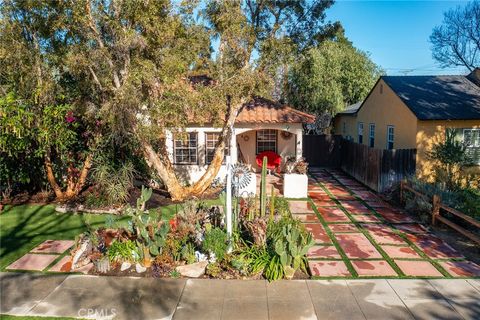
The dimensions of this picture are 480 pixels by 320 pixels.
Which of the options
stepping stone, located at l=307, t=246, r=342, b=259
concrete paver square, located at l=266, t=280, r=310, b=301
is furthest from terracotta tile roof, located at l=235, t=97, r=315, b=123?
concrete paver square, located at l=266, t=280, r=310, b=301

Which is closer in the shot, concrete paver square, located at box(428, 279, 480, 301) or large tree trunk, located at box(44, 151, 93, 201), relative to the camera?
concrete paver square, located at box(428, 279, 480, 301)

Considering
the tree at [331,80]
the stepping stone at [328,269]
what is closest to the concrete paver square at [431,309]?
the stepping stone at [328,269]

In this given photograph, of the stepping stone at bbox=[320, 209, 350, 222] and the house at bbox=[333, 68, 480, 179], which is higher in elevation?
the house at bbox=[333, 68, 480, 179]

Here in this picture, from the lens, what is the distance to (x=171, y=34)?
10.4 meters

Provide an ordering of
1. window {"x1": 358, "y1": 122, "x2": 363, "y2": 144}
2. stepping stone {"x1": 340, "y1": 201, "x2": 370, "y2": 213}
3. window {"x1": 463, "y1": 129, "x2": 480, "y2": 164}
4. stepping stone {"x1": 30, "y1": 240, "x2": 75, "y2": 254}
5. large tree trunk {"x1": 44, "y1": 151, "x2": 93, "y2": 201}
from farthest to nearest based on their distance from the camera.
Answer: window {"x1": 358, "y1": 122, "x2": 363, "y2": 144} → window {"x1": 463, "y1": 129, "x2": 480, "y2": 164} → large tree trunk {"x1": 44, "y1": 151, "x2": 93, "y2": 201} → stepping stone {"x1": 340, "y1": 201, "x2": 370, "y2": 213} → stepping stone {"x1": 30, "y1": 240, "x2": 75, "y2": 254}

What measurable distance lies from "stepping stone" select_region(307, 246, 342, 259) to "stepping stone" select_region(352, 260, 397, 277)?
20.3 inches

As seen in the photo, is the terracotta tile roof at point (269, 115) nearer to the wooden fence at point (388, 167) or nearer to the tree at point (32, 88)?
the wooden fence at point (388, 167)

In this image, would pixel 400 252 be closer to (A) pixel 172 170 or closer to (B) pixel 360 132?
(A) pixel 172 170

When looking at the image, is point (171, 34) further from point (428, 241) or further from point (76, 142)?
point (428, 241)

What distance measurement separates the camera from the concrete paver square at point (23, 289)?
20.2 feet

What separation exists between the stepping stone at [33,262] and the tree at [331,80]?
18579 mm

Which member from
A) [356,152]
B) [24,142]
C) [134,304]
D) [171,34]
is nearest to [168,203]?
[24,142]

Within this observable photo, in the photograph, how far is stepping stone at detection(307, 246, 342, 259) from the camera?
27.1ft

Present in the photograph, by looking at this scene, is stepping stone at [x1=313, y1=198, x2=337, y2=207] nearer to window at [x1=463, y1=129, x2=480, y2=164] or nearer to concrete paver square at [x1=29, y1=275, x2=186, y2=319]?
window at [x1=463, y1=129, x2=480, y2=164]
